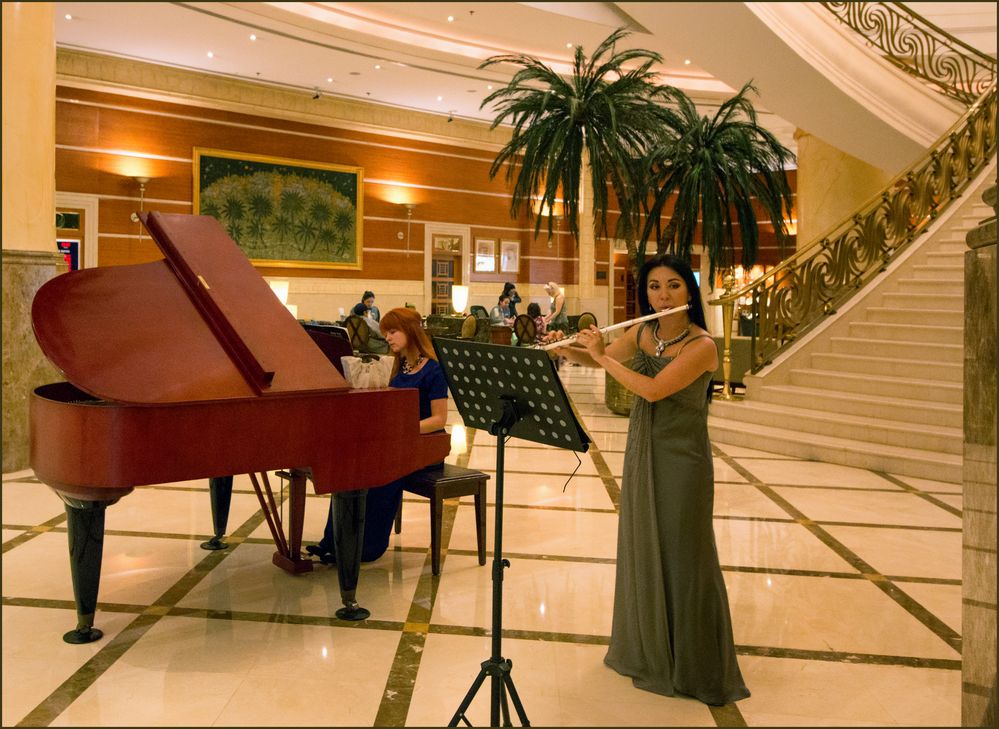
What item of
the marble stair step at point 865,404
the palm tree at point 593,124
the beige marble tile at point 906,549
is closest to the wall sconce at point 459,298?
the palm tree at point 593,124

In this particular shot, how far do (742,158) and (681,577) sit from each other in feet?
18.5

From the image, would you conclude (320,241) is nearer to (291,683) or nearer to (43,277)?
(43,277)

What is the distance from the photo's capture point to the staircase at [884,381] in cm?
629

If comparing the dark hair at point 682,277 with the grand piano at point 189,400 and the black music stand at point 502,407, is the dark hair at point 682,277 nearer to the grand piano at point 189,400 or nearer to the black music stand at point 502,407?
the black music stand at point 502,407

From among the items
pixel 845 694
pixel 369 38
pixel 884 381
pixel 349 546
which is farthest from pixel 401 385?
pixel 369 38

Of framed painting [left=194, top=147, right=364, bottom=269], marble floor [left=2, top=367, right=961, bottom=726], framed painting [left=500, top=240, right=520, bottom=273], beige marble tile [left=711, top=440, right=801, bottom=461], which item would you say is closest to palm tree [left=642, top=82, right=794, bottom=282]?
beige marble tile [left=711, top=440, right=801, bottom=461]

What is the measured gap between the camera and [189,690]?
101 inches

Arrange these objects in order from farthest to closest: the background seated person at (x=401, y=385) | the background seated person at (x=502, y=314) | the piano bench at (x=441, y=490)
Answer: the background seated person at (x=502, y=314), the background seated person at (x=401, y=385), the piano bench at (x=441, y=490)

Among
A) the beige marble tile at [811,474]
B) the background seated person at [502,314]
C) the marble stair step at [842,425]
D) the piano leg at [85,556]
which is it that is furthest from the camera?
the background seated person at [502,314]

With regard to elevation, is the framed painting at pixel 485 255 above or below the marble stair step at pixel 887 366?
above

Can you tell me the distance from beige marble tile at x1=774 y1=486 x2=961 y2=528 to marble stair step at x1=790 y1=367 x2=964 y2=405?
160 centimetres

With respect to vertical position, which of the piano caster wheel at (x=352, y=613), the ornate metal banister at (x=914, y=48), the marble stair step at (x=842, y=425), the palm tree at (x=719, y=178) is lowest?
the piano caster wheel at (x=352, y=613)

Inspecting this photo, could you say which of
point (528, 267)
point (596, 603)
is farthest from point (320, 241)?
point (596, 603)

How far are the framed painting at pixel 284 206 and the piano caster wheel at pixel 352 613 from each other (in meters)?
10.8
